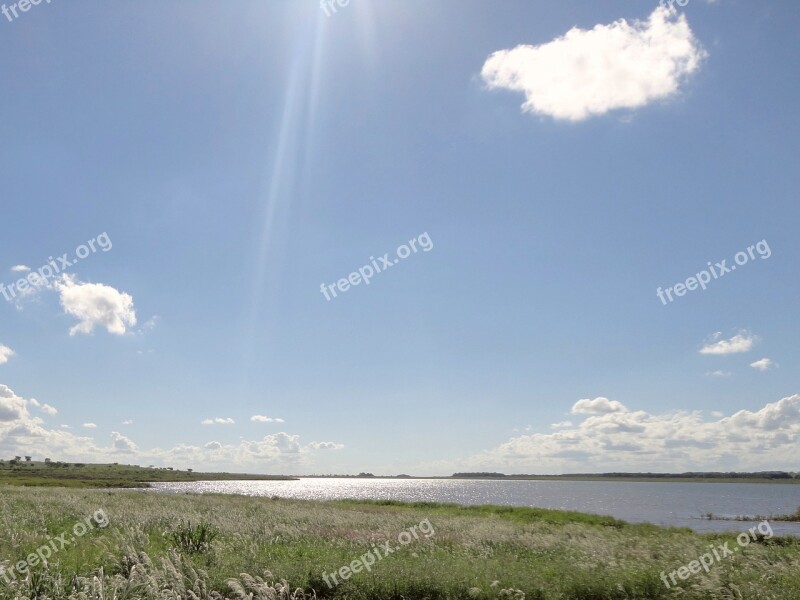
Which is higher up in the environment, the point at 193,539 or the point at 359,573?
the point at 193,539

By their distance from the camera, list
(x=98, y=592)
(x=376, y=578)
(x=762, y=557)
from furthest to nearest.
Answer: (x=762, y=557) < (x=376, y=578) < (x=98, y=592)

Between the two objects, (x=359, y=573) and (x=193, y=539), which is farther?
(x=193, y=539)

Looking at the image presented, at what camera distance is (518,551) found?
16578 millimetres

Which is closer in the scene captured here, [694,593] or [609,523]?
[694,593]

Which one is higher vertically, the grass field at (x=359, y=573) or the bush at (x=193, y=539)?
the bush at (x=193, y=539)

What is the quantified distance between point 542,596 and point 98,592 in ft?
25.7

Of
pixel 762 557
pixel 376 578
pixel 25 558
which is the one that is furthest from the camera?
pixel 762 557

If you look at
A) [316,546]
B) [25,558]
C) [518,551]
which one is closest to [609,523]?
[518,551]

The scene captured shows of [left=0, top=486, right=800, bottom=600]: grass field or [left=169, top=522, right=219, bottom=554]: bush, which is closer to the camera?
[left=0, top=486, right=800, bottom=600]: grass field

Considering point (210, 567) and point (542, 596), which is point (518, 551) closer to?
point (542, 596)

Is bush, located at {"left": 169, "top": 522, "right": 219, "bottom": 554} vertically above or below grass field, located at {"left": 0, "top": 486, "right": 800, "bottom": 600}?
above

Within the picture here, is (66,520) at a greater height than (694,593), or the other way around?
(66,520)

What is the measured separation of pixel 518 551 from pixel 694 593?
6.32 meters

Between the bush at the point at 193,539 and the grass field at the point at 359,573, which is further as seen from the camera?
the bush at the point at 193,539
